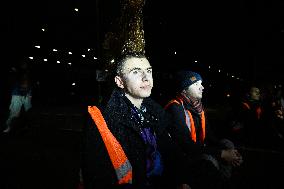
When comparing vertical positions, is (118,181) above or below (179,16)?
below

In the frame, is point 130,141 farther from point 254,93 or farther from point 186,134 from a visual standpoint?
point 254,93

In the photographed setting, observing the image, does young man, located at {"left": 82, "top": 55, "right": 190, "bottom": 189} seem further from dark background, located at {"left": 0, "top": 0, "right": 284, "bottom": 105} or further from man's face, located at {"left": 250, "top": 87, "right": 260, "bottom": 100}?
dark background, located at {"left": 0, "top": 0, "right": 284, "bottom": 105}

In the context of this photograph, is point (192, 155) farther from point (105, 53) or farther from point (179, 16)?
point (179, 16)

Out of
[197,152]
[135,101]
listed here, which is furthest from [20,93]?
[135,101]

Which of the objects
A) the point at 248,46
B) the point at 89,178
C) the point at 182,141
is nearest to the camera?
the point at 89,178

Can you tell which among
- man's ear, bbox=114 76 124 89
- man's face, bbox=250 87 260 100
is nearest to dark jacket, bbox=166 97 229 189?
man's ear, bbox=114 76 124 89

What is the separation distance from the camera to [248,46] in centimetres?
1992

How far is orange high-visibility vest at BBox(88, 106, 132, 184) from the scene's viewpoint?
102 inches

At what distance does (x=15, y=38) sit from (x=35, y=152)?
11422 millimetres

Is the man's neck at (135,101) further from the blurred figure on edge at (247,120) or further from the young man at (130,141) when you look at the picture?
the blurred figure on edge at (247,120)

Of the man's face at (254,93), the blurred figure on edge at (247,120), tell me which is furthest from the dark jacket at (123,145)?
the man's face at (254,93)

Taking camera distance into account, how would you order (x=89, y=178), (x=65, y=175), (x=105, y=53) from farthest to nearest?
(x=65, y=175), (x=105, y=53), (x=89, y=178)

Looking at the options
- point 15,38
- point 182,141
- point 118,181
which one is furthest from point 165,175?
point 15,38

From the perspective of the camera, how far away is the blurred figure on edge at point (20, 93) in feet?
33.8
